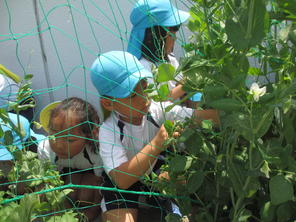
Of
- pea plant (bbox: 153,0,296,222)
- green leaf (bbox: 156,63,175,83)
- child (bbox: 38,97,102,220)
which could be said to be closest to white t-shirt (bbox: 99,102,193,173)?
child (bbox: 38,97,102,220)

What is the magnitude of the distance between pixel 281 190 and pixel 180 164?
0.22 metres

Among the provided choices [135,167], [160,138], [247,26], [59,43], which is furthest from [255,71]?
[59,43]

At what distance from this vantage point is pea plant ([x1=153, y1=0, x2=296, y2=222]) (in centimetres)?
64

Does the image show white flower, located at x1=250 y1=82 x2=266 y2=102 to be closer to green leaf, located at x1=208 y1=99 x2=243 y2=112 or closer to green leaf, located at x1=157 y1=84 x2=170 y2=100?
green leaf, located at x1=208 y1=99 x2=243 y2=112

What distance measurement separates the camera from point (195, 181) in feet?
2.61

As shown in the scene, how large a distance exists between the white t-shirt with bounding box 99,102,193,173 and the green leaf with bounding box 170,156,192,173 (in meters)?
0.39

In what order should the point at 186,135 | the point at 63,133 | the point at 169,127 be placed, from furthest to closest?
the point at 63,133 < the point at 169,127 < the point at 186,135

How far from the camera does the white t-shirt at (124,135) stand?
4.19ft

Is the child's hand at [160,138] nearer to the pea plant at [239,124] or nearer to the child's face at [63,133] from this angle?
the pea plant at [239,124]

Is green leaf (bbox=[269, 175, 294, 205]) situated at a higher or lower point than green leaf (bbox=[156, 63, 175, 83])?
lower

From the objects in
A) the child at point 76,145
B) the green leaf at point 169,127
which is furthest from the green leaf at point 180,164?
the child at point 76,145

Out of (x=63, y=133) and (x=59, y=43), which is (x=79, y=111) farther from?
(x=59, y=43)

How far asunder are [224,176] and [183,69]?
0.21 metres

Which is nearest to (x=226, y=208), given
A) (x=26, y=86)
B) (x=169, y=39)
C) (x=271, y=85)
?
(x=271, y=85)
